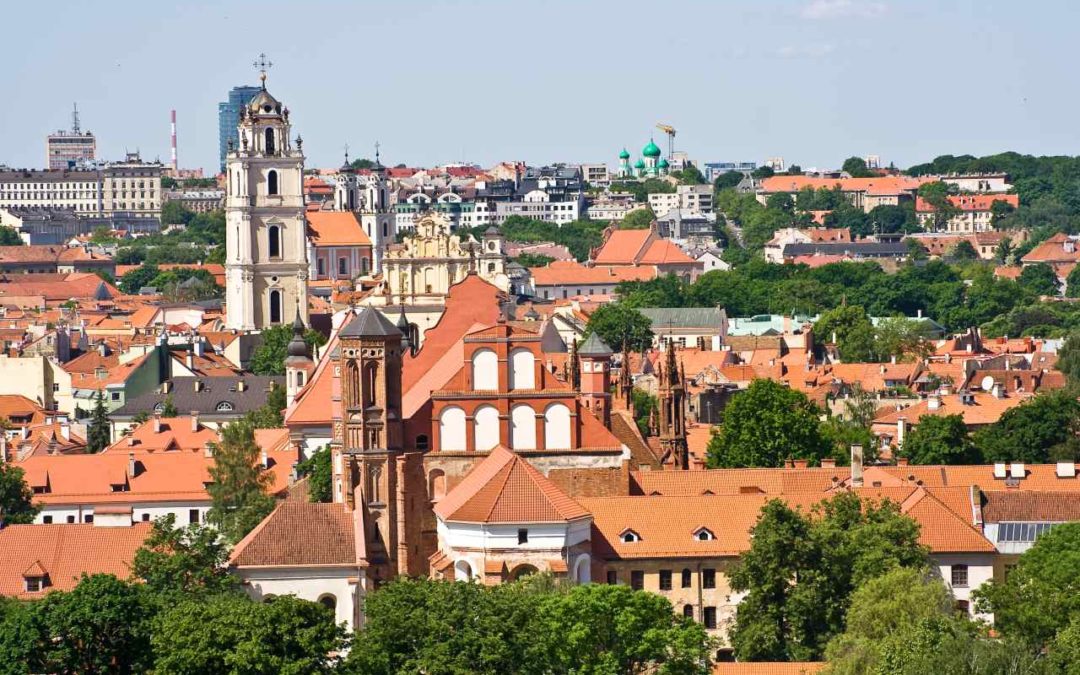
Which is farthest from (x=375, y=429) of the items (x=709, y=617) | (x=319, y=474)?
(x=319, y=474)

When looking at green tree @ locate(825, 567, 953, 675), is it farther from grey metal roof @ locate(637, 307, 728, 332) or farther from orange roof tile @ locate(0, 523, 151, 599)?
grey metal roof @ locate(637, 307, 728, 332)

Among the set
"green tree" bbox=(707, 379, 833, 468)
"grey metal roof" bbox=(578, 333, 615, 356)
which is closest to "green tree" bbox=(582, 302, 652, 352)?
"green tree" bbox=(707, 379, 833, 468)

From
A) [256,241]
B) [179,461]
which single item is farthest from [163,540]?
[256,241]

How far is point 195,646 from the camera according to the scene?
48688 millimetres

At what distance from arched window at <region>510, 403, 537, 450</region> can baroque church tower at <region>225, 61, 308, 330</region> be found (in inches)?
2815

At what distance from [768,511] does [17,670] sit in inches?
636

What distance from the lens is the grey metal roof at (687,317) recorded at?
154m

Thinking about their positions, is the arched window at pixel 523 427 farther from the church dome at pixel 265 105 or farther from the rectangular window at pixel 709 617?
the church dome at pixel 265 105

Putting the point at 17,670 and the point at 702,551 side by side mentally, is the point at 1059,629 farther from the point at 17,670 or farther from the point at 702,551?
the point at 17,670

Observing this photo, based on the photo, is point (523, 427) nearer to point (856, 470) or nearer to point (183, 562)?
point (856, 470)

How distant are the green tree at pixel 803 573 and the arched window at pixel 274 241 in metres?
80.8

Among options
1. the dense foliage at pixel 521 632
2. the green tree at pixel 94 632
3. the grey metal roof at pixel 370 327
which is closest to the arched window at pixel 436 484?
the grey metal roof at pixel 370 327

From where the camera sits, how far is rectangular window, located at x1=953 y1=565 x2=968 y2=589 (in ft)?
200

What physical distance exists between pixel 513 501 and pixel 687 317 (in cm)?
9788
